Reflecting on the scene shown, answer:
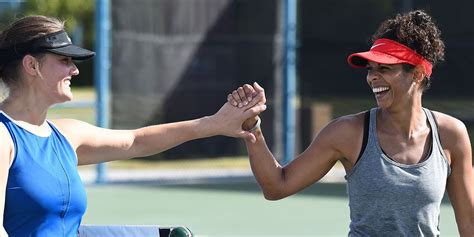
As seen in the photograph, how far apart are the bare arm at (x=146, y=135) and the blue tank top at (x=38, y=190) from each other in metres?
0.34

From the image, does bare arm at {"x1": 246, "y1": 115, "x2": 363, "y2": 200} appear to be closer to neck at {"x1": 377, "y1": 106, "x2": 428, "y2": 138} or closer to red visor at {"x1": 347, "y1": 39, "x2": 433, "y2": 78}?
neck at {"x1": 377, "y1": 106, "x2": 428, "y2": 138}

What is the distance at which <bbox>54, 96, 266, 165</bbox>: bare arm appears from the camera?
437 centimetres

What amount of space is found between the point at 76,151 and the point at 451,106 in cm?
926

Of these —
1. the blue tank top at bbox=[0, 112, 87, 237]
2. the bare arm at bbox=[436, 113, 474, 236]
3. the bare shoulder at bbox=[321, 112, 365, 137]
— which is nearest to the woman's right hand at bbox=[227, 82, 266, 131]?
the bare shoulder at bbox=[321, 112, 365, 137]

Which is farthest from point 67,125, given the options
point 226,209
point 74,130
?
point 226,209

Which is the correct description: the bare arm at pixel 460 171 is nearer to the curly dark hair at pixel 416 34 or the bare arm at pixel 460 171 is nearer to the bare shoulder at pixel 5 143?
the curly dark hair at pixel 416 34

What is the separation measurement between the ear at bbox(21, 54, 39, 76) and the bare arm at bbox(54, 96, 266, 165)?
32cm

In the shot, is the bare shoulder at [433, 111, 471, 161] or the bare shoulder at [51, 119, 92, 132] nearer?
the bare shoulder at [51, 119, 92, 132]

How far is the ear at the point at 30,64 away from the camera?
4.02 meters

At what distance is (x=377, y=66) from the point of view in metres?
4.50

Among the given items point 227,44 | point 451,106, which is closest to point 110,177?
point 227,44

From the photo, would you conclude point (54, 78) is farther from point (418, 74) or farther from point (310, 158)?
point (418, 74)

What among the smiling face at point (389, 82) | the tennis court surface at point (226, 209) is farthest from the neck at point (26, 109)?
the tennis court surface at point (226, 209)

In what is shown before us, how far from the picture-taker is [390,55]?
14.6 ft
